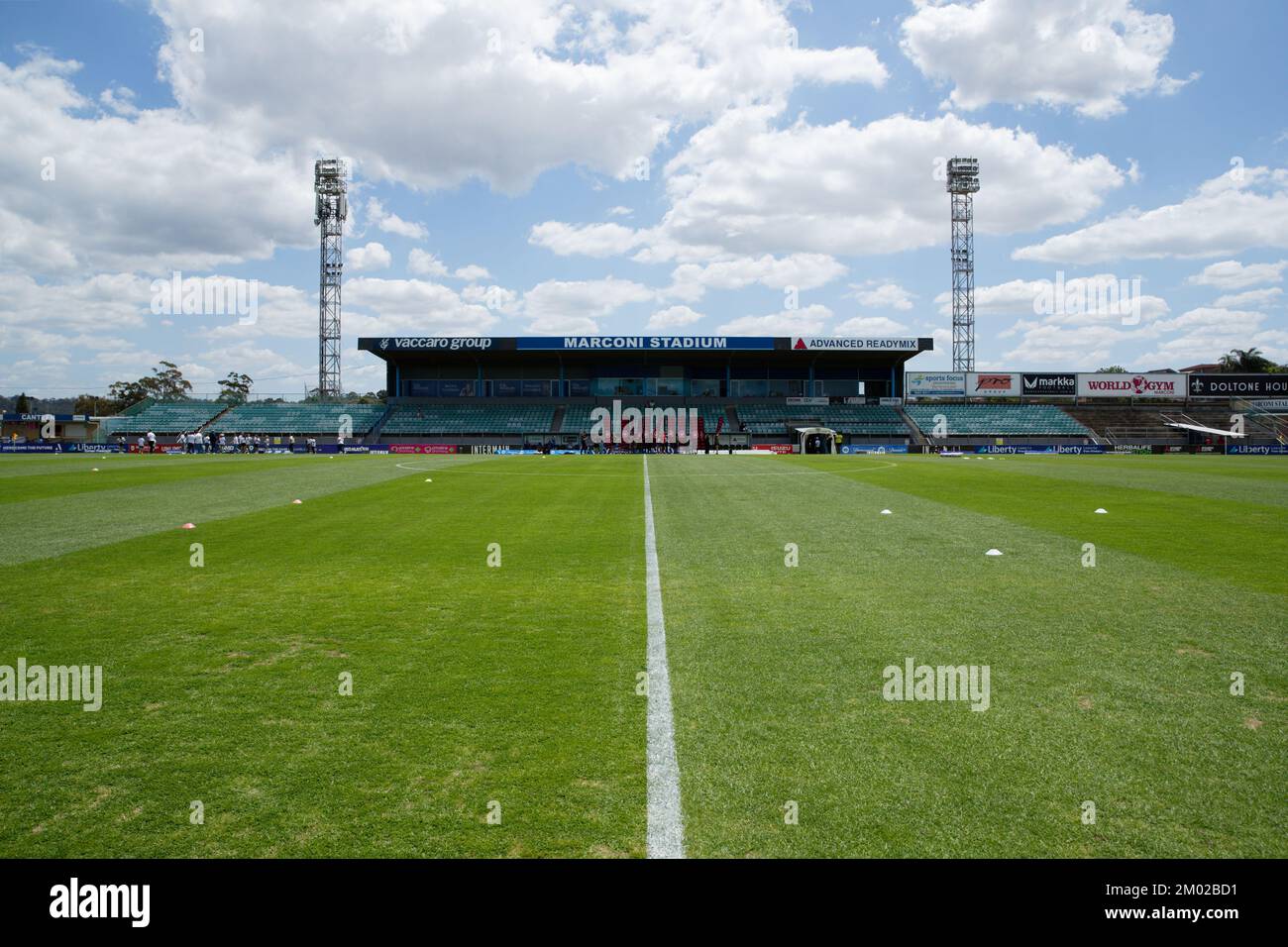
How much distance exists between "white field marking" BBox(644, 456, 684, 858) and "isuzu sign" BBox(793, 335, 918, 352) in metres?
67.3

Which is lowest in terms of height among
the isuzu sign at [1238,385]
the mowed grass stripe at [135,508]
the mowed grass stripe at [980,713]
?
the mowed grass stripe at [980,713]

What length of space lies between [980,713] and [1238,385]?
93.8 m

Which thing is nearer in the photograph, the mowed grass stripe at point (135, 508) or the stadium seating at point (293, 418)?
the mowed grass stripe at point (135, 508)

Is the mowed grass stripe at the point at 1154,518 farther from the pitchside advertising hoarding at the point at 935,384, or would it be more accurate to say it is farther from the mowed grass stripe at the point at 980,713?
the pitchside advertising hoarding at the point at 935,384

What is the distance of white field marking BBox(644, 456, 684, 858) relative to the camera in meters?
3.04

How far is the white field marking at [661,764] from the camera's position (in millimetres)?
3043

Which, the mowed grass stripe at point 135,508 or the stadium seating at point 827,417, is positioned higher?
the stadium seating at point 827,417

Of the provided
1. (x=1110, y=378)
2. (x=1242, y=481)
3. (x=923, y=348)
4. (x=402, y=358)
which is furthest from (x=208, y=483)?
(x=1110, y=378)

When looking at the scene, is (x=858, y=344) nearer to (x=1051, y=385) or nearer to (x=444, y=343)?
(x=1051, y=385)

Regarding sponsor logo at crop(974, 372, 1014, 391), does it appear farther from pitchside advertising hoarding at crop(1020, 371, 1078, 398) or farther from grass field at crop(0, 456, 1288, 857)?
grass field at crop(0, 456, 1288, 857)

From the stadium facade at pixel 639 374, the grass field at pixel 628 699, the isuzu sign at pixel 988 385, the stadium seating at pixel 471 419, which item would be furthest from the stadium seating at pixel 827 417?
the grass field at pixel 628 699

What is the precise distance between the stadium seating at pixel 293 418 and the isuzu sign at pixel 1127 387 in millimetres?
72695

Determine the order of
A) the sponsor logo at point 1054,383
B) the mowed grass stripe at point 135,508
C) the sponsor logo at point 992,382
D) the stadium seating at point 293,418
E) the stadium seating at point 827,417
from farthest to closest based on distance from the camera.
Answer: the sponsor logo at point 1054,383, the sponsor logo at point 992,382, the stadium seating at point 293,418, the stadium seating at point 827,417, the mowed grass stripe at point 135,508

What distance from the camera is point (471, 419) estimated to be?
239ft
